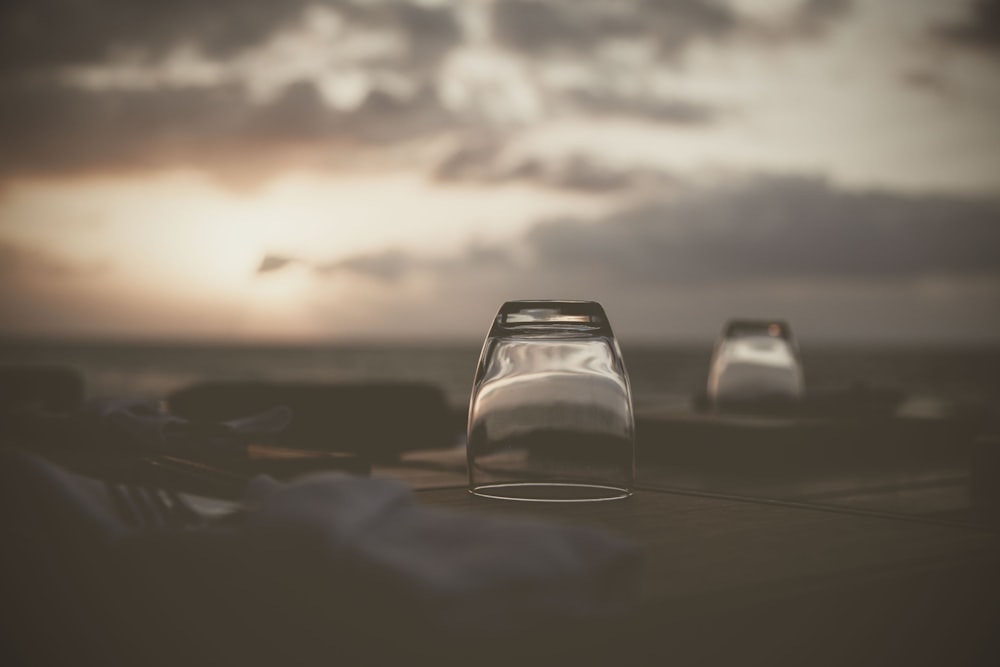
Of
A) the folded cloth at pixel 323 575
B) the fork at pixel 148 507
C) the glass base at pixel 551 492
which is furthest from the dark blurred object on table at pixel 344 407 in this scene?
the folded cloth at pixel 323 575

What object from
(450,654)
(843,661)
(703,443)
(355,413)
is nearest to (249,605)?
(450,654)

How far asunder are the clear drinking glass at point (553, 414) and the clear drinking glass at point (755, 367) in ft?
5.97

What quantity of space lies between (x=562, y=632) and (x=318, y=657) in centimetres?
22

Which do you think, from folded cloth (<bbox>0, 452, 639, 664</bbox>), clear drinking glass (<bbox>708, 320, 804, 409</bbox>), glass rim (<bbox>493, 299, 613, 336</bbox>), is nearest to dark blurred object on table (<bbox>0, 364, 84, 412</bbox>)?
clear drinking glass (<bbox>708, 320, 804, 409</bbox>)

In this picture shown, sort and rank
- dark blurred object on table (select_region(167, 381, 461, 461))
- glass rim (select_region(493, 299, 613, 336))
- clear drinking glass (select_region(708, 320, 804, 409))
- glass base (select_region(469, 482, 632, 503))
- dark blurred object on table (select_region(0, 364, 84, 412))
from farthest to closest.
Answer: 1. dark blurred object on table (select_region(0, 364, 84, 412))
2. dark blurred object on table (select_region(167, 381, 461, 461))
3. clear drinking glass (select_region(708, 320, 804, 409))
4. glass base (select_region(469, 482, 632, 503))
5. glass rim (select_region(493, 299, 613, 336))

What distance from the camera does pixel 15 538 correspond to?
108cm

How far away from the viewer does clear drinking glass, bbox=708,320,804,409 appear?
3420 mm

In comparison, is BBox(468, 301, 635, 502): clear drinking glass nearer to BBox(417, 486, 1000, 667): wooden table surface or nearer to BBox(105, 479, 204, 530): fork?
BBox(417, 486, 1000, 667): wooden table surface

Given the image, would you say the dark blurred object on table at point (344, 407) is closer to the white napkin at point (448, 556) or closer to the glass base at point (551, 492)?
the glass base at point (551, 492)

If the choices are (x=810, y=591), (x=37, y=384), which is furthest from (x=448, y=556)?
(x=37, y=384)

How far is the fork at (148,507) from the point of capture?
123 centimetres

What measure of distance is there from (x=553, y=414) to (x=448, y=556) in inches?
29.4

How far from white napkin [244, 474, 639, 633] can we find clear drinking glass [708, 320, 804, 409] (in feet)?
8.38

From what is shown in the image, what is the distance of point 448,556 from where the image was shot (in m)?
0.92
